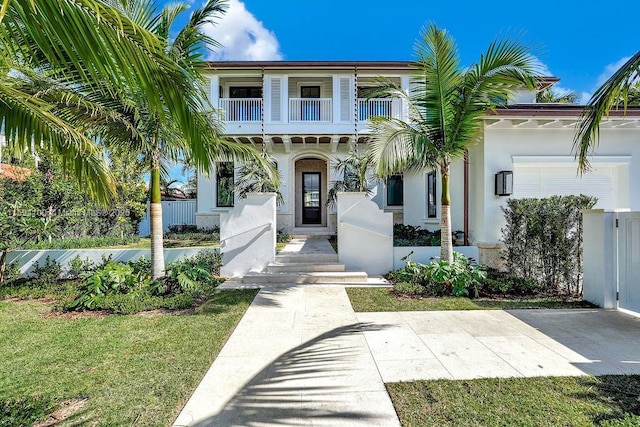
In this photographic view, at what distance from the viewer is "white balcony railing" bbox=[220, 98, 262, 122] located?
13.0m

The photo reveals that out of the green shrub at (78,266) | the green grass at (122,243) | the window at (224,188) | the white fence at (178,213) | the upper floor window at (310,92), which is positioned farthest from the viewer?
the white fence at (178,213)

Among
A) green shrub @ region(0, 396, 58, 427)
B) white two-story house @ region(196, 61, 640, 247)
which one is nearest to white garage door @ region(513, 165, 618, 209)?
white two-story house @ region(196, 61, 640, 247)

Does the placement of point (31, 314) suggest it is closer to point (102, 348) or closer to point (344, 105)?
point (102, 348)

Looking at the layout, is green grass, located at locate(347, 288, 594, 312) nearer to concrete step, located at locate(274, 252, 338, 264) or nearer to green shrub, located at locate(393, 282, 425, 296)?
green shrub, located at locate(393, 282, 425, 296)

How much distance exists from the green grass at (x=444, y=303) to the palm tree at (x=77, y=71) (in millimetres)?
4066

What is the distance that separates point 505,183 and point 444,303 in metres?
3.94

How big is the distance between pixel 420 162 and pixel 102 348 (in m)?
6.31

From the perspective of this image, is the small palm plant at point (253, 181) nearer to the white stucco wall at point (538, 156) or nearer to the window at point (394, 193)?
the window at point (394, 193)

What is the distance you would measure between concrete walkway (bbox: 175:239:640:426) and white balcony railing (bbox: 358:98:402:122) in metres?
9.63

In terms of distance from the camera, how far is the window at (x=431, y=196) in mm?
11188

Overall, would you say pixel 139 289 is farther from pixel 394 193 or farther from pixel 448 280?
pixel 394 193

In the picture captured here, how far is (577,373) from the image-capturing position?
320 cm

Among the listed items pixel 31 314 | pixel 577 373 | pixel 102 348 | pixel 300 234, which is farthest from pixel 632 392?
pixel 300 234

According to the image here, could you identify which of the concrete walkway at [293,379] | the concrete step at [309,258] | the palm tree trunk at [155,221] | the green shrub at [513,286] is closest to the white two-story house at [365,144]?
the green shrub at [513,286]
